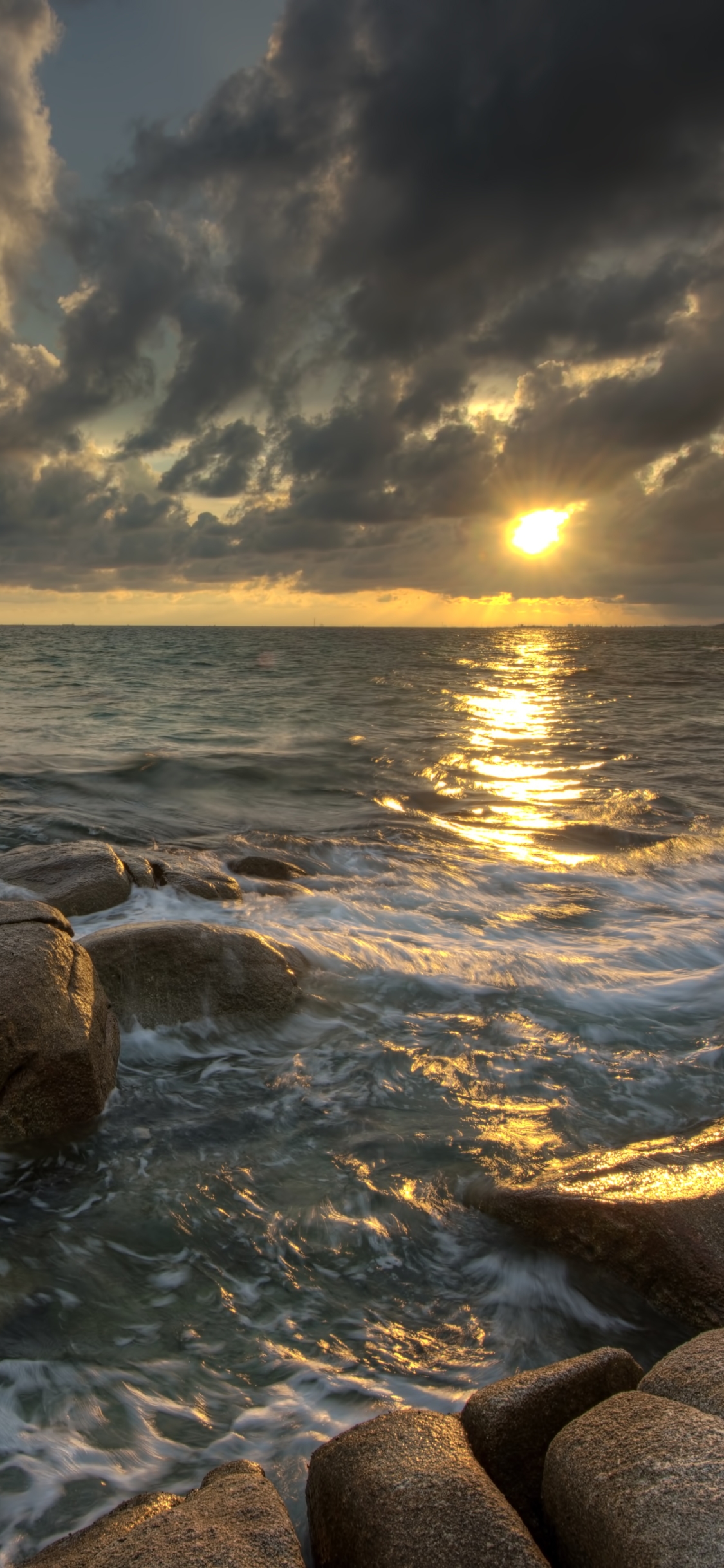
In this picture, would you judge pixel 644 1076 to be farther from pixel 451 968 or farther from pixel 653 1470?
pixel 653 1470

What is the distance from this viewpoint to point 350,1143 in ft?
13.1

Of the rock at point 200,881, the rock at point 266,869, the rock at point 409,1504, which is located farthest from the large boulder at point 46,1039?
the rock at point 266,869

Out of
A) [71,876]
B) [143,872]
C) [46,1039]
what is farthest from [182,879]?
[46,1039]

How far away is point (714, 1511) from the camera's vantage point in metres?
1.56

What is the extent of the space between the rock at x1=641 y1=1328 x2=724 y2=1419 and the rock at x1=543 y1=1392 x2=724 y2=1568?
89 mm

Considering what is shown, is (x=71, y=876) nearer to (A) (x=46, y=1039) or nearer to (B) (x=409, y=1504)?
(A) (x=46, y=1039)

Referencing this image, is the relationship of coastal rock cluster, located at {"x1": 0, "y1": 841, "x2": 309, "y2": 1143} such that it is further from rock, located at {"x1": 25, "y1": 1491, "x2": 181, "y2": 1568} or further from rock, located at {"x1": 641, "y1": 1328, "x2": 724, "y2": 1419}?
rock, located at {"x1": 641, "y1": 1328, "x2": 724, "y2": 1419}

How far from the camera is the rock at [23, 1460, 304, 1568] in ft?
5.42

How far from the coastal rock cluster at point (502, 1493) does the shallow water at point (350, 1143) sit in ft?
1.29

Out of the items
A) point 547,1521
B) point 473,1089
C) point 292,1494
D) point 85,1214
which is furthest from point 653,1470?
point 473,1089

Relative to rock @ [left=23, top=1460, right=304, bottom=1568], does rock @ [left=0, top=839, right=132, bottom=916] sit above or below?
above

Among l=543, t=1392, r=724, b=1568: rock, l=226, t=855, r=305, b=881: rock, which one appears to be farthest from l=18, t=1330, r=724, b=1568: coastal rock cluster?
l=226, t=855, r=305, b=881: rock

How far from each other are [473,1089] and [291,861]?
198 inches

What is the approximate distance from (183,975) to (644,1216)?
3.13m
